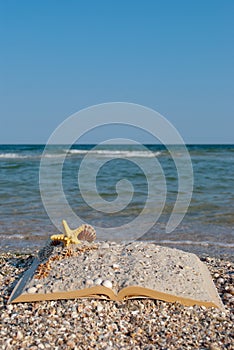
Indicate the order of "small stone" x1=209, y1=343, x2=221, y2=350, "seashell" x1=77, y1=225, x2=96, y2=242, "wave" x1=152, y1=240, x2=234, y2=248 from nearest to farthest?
"small stone" x1=209, y1=343, x2=221, y2=350, "seashell" x1=77, y1=225, x2=96, y2=242, "wave" x1=152, y1=240, x2=234, y2=248

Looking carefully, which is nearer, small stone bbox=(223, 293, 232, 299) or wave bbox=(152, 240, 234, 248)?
small stone bbox=(223, 293, 232, 299)

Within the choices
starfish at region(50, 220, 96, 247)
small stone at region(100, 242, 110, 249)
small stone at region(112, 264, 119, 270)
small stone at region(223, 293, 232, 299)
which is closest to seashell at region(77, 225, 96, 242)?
starfish at region(50, 220, 96, 247)

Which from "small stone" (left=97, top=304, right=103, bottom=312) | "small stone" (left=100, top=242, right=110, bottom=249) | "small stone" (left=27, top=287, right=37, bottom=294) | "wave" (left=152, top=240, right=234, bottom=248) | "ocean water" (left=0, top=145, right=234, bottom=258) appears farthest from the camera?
"ocean water" (left=0, top=145, right=234, bottom=258)

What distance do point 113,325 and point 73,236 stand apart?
4.37 feet

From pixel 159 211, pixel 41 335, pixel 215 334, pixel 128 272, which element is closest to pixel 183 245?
pixel 159 211

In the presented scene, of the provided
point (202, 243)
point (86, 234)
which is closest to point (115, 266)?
point (86, 234)

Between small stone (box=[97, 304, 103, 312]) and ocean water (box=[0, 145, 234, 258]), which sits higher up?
small stone (box=[97, 304, 103, 312])

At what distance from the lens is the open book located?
12.2ft

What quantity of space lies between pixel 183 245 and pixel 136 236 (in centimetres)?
Answer: 92

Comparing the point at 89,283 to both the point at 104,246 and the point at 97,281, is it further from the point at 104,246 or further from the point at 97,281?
the point at 104,246

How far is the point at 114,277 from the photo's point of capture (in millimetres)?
3875

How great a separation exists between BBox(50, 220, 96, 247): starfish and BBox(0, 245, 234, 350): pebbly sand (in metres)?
0.79

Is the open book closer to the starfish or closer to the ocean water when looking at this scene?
the starfish

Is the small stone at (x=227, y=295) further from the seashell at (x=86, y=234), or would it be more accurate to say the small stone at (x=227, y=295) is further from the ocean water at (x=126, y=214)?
the ocean water at (x=126, y=214)
